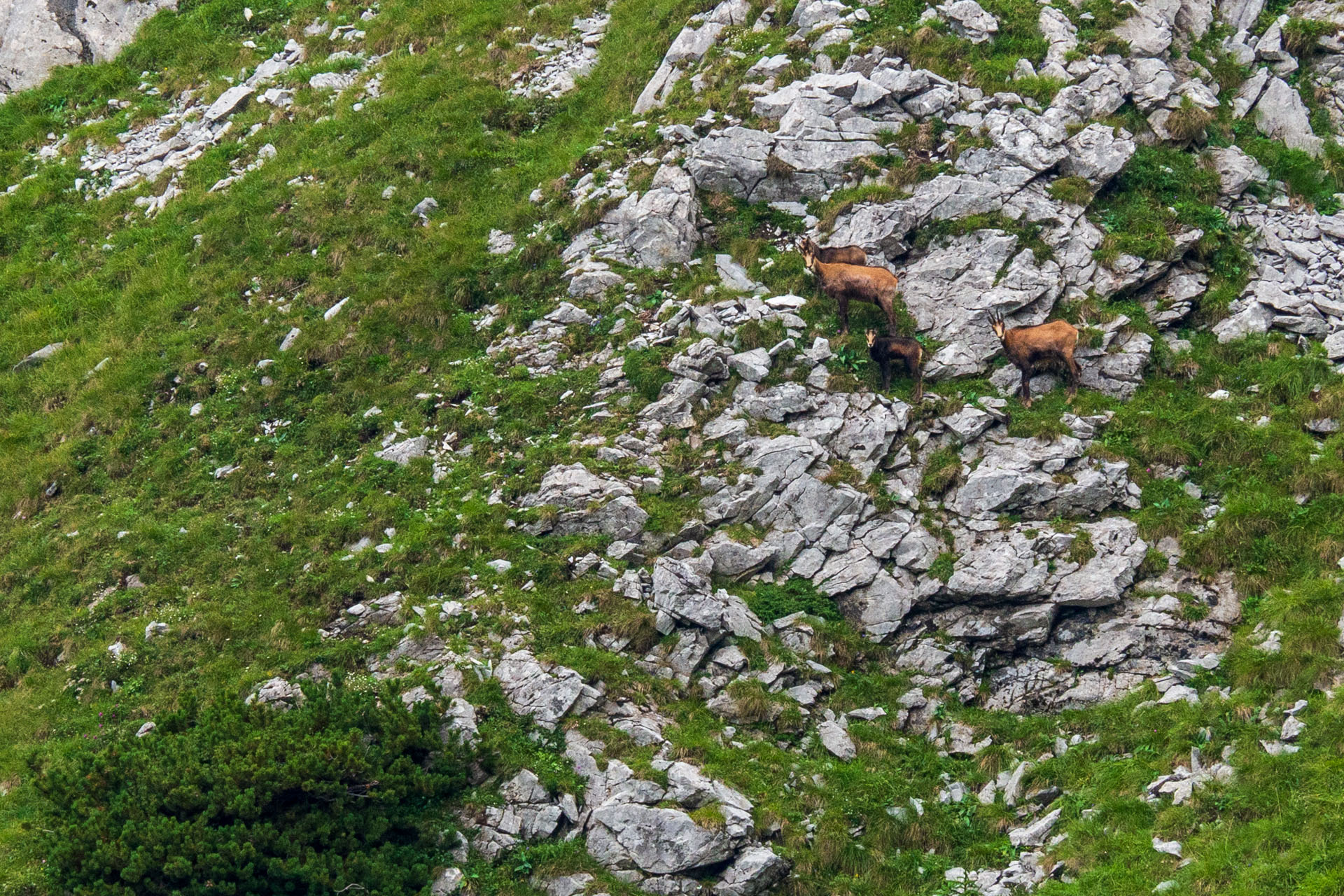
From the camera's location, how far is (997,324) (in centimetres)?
1973

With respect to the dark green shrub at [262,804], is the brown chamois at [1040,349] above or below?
below

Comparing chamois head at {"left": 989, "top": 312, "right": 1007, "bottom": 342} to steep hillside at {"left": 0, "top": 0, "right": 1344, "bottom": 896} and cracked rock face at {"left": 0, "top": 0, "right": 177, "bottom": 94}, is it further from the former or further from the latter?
cracked rock face at {"left": 0, "top": 0, "right": 177, "bottom": 94}

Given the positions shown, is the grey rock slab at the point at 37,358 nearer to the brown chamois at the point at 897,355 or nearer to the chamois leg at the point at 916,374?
the brown chamois at the point at 897,355

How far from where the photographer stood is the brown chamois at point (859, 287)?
66.3 ft

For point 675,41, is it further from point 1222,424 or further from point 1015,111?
point 1222,424

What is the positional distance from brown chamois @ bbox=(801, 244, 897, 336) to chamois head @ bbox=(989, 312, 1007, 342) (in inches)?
67.6

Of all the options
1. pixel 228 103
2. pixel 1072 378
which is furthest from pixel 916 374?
pixel 228 103

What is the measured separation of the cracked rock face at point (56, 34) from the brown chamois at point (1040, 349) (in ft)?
93.6

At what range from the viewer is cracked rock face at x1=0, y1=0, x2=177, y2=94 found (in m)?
32.8

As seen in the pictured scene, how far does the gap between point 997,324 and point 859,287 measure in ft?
8.36

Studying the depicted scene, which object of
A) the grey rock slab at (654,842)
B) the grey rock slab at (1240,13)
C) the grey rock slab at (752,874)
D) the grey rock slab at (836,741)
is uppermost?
the grey rock slab at (1240,13)

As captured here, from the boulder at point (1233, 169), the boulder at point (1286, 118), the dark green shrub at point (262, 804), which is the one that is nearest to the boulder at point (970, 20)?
the boulder at point (1233, 169)

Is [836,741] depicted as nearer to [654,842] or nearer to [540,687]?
[654,842]

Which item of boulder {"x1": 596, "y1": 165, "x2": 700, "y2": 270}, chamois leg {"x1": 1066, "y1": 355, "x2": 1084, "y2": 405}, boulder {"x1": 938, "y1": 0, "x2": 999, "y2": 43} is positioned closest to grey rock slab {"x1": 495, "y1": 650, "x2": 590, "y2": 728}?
boulder {"x1": 596, "y1": 165, "x2": 700, "y2": 270}
